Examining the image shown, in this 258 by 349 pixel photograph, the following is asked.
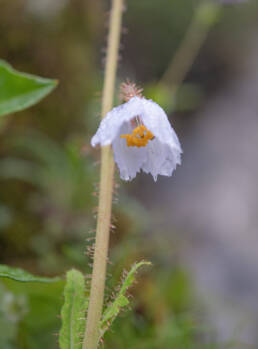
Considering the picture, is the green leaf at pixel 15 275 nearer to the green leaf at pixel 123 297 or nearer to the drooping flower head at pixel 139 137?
the green leaf at pixel 123 297

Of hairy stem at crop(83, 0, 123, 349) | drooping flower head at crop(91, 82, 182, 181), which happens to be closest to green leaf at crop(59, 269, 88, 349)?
hairy stem at crop(83, 0, 123, 349)

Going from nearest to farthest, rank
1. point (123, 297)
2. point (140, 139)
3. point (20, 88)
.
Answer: point (123, 297)
point (140, 139)
point (20, 88)

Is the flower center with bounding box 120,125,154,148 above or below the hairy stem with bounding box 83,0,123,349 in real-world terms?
above

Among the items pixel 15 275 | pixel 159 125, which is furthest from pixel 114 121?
pixel 15 275

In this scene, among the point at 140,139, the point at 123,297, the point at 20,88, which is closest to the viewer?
the point at 123,297

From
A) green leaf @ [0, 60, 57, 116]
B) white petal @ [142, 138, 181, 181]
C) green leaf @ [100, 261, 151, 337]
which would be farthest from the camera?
green leaf @ [0, 60, 57, 116]

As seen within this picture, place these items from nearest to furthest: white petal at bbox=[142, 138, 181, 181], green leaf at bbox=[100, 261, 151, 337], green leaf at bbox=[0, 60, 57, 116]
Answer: green leaf at bbox=[100, 261, 151, 337] → white petal at bbox=[142, 138, 181, 181] → green leaf at bbox=[0, 60, 57, 116]

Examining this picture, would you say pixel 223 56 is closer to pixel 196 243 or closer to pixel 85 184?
pixel 196 243

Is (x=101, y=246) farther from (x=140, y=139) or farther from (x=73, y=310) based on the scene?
(x=140, y=139)

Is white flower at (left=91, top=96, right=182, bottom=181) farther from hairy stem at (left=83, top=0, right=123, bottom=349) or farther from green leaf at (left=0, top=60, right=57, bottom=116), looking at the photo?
green leaf at (left=0, top=60, right=57, bottom=116)

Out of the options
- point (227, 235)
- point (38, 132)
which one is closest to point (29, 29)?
point (38, 132)
